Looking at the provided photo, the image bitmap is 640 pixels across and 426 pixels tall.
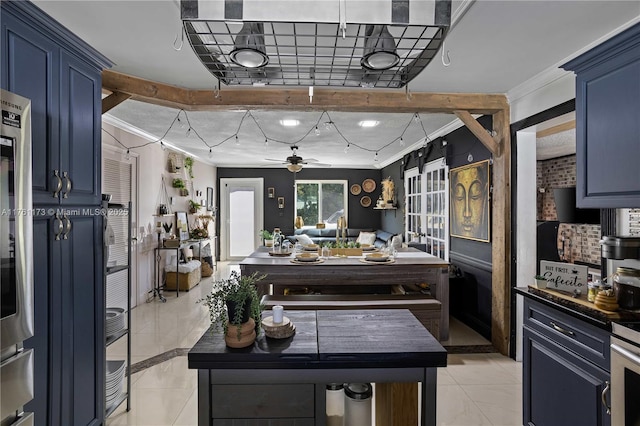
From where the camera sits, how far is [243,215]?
355 inches

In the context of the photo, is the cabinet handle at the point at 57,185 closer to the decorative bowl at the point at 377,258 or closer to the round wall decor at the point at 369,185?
the decorative bowl at the point at 377,258

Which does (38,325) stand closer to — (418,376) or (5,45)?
(5,45)

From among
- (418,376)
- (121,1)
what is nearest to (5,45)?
(121,1)

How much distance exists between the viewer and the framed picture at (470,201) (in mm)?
3807

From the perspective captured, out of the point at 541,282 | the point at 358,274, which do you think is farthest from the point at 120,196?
the point at 541,282

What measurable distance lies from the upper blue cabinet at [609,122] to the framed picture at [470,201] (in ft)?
6.04

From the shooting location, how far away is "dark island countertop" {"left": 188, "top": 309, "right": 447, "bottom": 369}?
1.37m

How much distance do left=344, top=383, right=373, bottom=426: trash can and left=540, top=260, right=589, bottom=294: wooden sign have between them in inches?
53.6

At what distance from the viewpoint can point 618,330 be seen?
1519 mm

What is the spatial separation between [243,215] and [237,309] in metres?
7.76

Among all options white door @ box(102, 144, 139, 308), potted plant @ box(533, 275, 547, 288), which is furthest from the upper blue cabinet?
white door @ box(102, 144, 139, 308)

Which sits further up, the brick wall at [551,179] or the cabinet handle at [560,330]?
the brick wall at [551,179]

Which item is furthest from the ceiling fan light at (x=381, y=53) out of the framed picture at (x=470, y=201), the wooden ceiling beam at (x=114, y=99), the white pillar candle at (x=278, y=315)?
the framed picture at (x=470, y=201)

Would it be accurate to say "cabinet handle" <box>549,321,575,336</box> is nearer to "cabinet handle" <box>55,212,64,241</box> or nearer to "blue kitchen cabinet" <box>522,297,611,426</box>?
"blue kitchen cabinet" <box>522,297,611,426</box>
